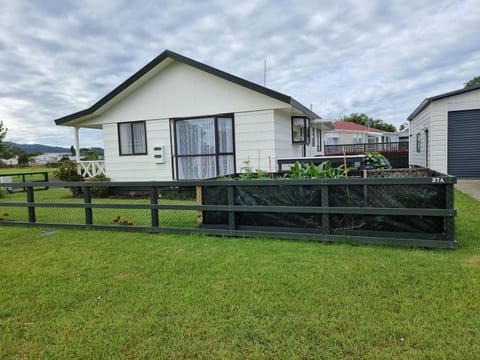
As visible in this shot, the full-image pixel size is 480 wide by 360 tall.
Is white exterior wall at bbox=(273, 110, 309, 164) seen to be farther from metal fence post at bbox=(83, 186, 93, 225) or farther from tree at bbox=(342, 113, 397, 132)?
tree at bbox=(342, 113, 397, 132)

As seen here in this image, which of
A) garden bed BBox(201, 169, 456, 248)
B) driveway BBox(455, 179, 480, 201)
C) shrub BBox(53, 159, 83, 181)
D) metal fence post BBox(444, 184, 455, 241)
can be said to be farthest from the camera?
shrub BBox(53, 159, 83, 181)

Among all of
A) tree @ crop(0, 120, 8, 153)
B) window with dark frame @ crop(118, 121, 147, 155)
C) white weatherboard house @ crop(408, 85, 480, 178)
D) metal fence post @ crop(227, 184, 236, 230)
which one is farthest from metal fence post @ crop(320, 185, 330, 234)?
tree @ crop(0, 120, 8, 153)

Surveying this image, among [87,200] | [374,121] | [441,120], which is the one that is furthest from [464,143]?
[374,121]

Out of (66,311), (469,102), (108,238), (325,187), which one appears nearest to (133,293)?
(66,311)

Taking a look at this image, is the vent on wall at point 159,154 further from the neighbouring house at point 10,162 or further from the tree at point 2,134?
the neighbouring house at point 10,162

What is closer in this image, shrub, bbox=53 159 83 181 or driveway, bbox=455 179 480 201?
driveway, bbox=455 179 480 201

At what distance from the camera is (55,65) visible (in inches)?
520

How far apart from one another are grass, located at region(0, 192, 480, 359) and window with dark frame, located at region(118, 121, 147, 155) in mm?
6903

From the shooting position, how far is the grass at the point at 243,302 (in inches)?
84.9

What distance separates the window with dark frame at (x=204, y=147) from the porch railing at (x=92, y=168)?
3.42 metres

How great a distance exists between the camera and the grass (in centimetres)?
216

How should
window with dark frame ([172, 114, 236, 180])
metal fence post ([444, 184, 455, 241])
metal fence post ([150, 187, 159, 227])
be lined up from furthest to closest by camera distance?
window with dark frame ([172, 114, 236, 180]), metal fence post ([150, 187, 159, 227]), metal fence post ([444, 184, 455, 241])

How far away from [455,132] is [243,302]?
11891 mm

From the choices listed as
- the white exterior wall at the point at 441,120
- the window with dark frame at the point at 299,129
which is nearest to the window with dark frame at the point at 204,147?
the window with dark frame at the point at 299,129
